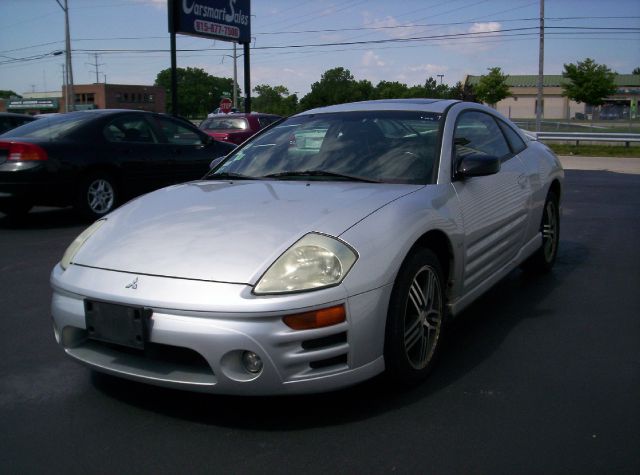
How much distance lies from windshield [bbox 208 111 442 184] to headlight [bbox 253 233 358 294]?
0.94 metres

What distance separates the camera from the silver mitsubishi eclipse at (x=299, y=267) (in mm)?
2584

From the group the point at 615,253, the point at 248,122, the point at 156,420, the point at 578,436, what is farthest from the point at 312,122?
the point at 248,122

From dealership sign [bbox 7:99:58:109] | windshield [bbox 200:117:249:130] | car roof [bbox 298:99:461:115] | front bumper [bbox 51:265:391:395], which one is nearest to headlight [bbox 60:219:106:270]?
front bumper [bbox 51:265:391:395]

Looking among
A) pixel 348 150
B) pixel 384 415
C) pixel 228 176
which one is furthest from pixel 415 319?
pixel 228 176

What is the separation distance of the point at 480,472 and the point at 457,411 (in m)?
0.51

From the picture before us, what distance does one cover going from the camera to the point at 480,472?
2.40 metres

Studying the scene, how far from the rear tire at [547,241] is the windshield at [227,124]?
Result: 33.6ft

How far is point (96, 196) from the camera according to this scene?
26.6ft

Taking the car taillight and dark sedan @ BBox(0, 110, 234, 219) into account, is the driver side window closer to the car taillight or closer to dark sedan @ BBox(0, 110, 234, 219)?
dark sedan @ BBox(0, 110, 234, 219)

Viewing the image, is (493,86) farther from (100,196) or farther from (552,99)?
(100,196)

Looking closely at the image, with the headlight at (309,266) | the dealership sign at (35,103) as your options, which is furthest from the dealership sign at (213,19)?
the dealership sign at (35,103)

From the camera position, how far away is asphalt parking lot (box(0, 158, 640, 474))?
249 cm

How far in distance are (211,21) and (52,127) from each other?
984cm

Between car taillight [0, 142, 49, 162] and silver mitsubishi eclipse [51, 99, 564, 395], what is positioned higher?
car taillight [0, 142, 49, 162]
